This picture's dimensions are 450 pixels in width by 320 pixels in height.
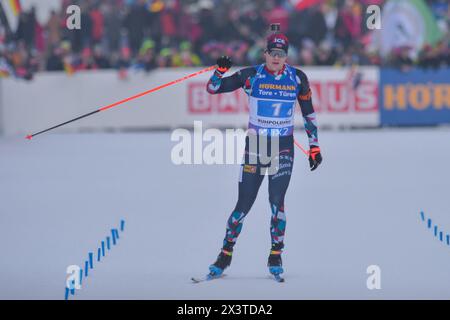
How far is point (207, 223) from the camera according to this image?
36.8 feet

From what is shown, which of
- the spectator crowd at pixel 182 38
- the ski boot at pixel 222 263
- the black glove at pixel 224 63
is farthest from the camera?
the spectator crowd at pixel 182 38

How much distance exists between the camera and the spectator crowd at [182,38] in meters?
22.6

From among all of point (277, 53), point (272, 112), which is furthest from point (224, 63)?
point (272, 112)

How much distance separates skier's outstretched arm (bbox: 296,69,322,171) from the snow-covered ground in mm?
997

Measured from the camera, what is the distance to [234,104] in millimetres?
22297

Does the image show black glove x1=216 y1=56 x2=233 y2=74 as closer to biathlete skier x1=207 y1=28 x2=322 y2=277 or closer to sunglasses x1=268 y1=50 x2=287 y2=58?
biathlete skier x1=207 y1=28 x2=322 y2=277

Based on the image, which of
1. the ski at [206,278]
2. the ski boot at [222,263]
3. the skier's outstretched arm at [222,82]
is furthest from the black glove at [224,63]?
the ski at [206,278]

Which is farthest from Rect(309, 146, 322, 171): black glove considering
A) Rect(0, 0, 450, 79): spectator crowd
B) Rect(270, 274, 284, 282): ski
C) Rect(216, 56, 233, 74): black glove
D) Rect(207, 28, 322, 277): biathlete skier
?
Rect(0, 0, 450, 79): spectator crowd

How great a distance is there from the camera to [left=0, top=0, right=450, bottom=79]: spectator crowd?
74.2 feet

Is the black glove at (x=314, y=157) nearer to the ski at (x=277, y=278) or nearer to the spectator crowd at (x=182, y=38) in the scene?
the ski at (x=277, y=278)

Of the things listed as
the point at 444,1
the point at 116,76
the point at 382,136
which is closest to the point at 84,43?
the point at 116,76

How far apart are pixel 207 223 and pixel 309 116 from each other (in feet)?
11.3

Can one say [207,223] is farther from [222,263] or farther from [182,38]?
Result: [182,38]

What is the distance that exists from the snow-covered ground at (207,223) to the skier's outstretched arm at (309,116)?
997 millimetres
